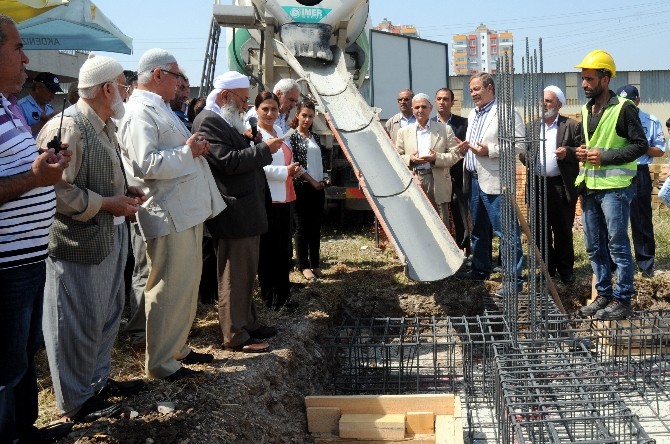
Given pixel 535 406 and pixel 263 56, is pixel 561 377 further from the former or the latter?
pixel 263 56

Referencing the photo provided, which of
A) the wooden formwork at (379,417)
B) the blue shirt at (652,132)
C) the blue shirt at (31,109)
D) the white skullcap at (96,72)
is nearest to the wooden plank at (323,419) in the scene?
the wooden formwork at (379,417)

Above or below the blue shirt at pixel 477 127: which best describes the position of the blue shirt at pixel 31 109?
above

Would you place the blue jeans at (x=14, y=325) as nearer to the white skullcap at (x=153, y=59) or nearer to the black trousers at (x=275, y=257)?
the white skullcap at (x=153, y=59)

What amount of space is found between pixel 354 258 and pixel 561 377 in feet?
12.5

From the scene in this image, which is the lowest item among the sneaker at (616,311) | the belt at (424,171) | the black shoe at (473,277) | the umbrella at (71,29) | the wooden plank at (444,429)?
the wooden plank at (444,429)

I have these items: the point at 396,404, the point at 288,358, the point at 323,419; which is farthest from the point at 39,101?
the point at 396,404

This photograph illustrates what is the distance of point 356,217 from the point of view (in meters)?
9.82

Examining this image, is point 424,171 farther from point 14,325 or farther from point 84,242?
point 14,325

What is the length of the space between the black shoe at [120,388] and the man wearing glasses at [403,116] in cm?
470

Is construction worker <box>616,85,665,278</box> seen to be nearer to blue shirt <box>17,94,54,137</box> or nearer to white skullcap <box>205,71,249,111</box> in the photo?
white skullcap <box>205,71,249,111</box>

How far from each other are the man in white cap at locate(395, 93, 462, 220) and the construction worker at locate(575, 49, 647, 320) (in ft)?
4.95

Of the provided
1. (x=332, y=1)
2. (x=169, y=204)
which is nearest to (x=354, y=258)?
Answer: (x=332, y=1)

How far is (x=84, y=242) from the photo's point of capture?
3.34m

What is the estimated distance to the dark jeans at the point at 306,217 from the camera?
652 cm
